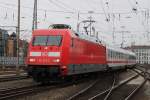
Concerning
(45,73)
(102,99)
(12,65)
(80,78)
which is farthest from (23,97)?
(12,65)

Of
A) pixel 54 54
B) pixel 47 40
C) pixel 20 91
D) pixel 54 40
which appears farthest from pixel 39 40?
pixel 20 91

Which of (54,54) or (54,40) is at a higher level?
(54,40)

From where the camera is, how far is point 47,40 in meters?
22.8

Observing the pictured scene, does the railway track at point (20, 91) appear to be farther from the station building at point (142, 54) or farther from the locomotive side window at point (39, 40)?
the station building at point (142, 54)

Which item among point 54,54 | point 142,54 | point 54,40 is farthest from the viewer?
point 142,54

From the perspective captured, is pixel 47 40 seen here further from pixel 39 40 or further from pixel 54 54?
pixel 54 54

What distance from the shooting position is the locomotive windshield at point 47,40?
886 inches

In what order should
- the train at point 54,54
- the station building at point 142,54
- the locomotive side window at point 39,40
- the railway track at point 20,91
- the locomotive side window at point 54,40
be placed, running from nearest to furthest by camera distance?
the railway track at point 20,91, the train at point 54,54, the locomotive side window at point 54,40, the locomotive side window at point 39,40, the station building at point 142,54

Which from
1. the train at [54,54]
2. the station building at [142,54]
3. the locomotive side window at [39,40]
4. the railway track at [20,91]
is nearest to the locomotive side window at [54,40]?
the train at [54,54]

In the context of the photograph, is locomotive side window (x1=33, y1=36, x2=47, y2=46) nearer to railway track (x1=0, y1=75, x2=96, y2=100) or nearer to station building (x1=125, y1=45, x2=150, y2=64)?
railway track (x1=0, y1=75, x2=96, y2=100)

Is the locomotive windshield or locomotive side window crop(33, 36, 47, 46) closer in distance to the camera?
the locomotive windshield

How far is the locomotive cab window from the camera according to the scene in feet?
73.9

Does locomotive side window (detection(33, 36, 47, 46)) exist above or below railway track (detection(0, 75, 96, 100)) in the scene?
above

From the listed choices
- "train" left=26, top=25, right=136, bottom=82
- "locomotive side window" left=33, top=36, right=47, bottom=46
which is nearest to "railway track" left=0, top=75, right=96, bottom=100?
"train" left=26, top=25, right=136, bottom=82
